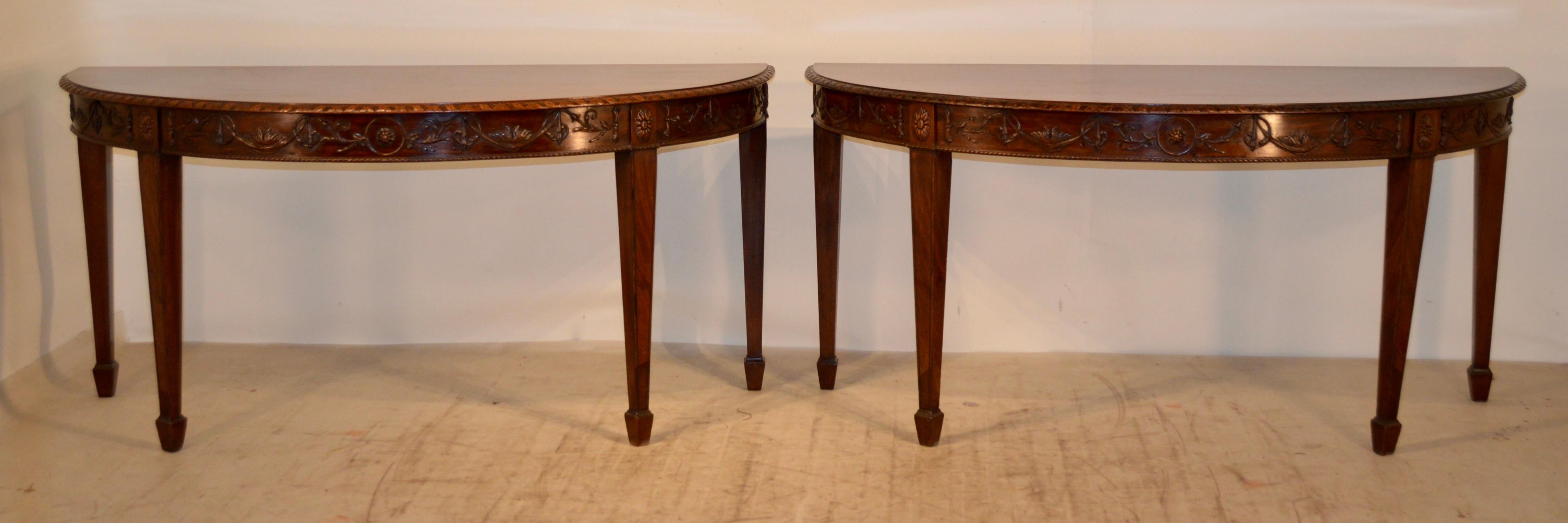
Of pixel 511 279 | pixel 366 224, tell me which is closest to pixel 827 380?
pixel 511 279

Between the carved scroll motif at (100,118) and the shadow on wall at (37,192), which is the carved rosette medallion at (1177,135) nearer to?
the carved scroll motif at (100,118)

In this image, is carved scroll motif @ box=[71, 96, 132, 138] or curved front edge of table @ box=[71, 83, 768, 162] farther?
carved scroll motif @ box=[71, 96, 132, 138]

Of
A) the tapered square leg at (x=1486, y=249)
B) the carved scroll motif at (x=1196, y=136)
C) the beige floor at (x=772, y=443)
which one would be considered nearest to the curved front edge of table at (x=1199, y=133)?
the carved scroll motif at (x=1196, y=136)

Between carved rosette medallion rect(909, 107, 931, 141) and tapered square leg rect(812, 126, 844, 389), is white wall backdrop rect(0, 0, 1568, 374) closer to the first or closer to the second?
tapered square leg rect(812, 126, 844, 389)

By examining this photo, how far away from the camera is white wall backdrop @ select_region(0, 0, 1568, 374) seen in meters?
3.25

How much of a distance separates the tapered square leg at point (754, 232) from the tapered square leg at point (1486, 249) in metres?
1.63

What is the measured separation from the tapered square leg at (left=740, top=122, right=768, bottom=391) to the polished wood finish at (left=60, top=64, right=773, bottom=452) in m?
0.01

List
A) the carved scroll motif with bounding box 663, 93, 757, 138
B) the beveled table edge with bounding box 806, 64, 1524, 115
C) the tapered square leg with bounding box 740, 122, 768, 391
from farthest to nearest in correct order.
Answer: the tapered square leg with bounding box 740, 122, 768, 391
the carved scroll motif with bounding box 663, 93, 757, 138
the beveled table edge with bounding box 806, 64, 1524, 115

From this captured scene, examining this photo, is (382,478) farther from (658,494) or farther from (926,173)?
(926,173)

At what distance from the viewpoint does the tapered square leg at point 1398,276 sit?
254 centimetres

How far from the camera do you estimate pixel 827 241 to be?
3129 mm

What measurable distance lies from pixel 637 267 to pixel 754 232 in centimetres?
53

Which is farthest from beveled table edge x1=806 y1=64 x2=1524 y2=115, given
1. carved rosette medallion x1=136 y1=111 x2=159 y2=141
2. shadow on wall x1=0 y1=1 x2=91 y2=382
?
shadow on wall x1=0 y1=1 x2=91 y2=382

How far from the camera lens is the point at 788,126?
3428 mm
